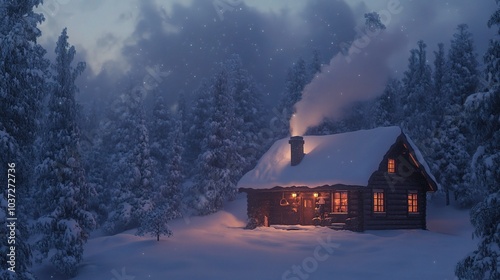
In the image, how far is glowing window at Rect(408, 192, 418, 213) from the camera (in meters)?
34.6

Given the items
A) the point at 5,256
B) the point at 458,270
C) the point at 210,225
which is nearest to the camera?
the point at 458,270

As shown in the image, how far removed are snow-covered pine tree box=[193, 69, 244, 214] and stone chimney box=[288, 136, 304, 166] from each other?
9615 millimetres

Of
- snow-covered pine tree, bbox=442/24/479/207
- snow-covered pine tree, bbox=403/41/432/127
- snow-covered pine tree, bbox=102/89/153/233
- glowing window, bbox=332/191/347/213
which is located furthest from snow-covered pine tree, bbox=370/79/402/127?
snow-covered pine tree, bbox=102/89/153/233

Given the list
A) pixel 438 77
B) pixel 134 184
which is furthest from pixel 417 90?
pixel 134 184

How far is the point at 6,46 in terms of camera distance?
1455 cm

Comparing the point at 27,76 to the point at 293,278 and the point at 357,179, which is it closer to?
the point at 293,278

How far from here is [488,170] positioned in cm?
1315

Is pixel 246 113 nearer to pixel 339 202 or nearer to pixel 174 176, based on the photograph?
pixel 174 176

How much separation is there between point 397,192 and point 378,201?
1481 mm

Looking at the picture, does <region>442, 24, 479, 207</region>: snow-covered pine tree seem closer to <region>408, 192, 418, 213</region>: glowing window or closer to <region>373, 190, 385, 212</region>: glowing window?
<region>408, 192, 418, 213</region>: glowing window

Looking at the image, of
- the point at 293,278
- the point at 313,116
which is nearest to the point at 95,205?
the point at 313,116

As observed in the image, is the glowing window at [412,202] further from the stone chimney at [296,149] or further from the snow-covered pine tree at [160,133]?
the snow-covered pine tree at [160,133]

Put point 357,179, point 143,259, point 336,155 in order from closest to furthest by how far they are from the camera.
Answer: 1. point 143,259
2. point 357,179
3. point 336,155

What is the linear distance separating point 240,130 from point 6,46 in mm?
43080
